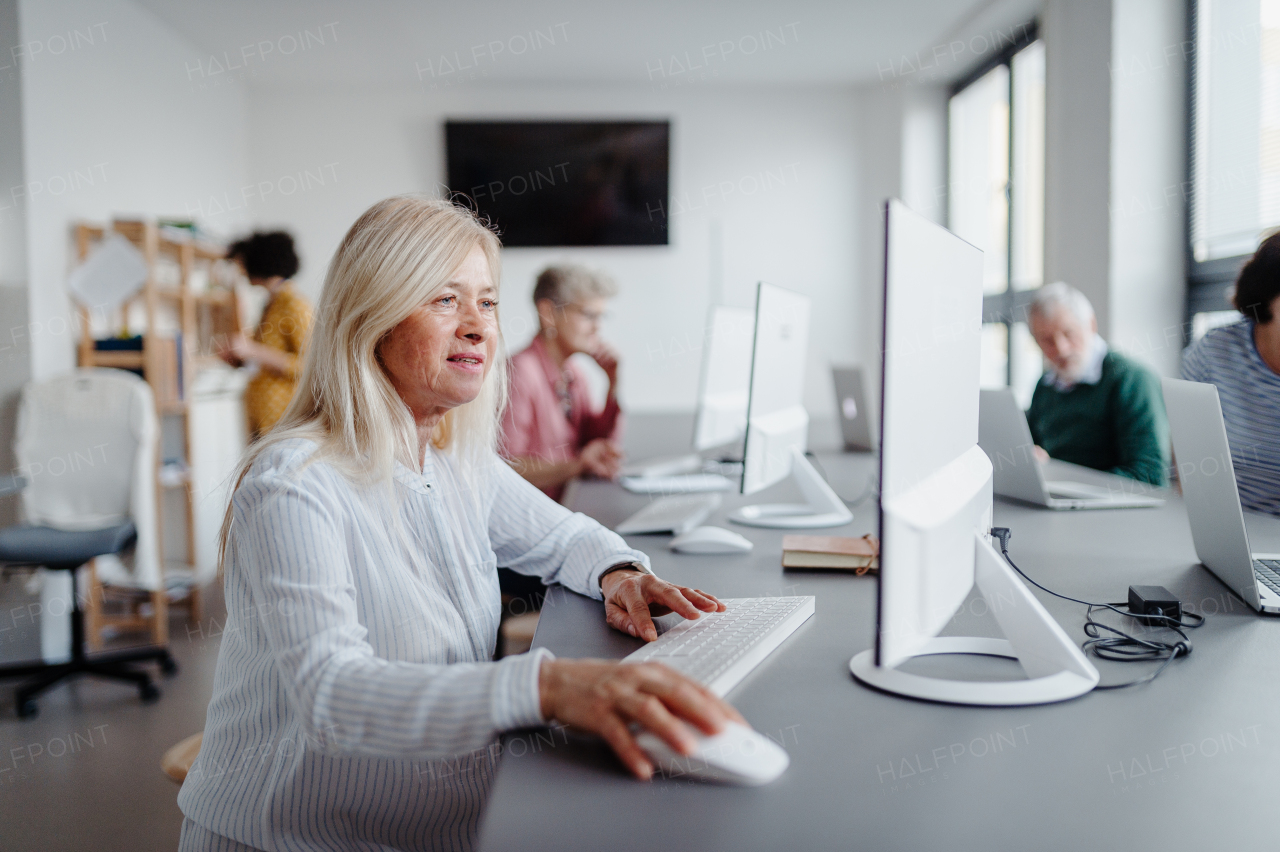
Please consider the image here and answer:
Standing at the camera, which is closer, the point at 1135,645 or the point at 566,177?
the point at 1135,645

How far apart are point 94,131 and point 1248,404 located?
13.7 ft

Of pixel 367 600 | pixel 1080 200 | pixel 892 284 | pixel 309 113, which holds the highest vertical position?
pixel 309 113

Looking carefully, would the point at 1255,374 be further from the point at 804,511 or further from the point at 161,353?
the point at 161,353

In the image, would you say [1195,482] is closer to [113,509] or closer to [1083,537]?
[1083,537]

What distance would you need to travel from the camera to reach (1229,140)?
319 centimetres

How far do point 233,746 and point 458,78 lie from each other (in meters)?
5.00

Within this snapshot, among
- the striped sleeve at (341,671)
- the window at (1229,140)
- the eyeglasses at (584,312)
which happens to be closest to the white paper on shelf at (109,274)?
A: the eyeglasses at (584,312)

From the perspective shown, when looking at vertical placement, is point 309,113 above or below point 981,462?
above

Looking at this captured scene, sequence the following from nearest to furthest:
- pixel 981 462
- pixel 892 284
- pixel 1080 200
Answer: pixel 892 284 < pixel 981 462 < pixel 1080 200

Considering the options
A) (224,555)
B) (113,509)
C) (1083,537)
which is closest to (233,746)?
(224,555)

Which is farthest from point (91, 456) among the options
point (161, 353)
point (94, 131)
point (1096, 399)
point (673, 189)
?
point (673, 189)

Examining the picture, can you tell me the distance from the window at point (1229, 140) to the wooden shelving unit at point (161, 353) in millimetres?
4062

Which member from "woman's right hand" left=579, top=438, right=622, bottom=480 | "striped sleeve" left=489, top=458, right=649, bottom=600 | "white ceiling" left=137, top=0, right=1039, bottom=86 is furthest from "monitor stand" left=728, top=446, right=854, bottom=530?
"white ceiling" left=137, top=0, right=1039, bottom=86

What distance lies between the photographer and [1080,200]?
3650 mm
